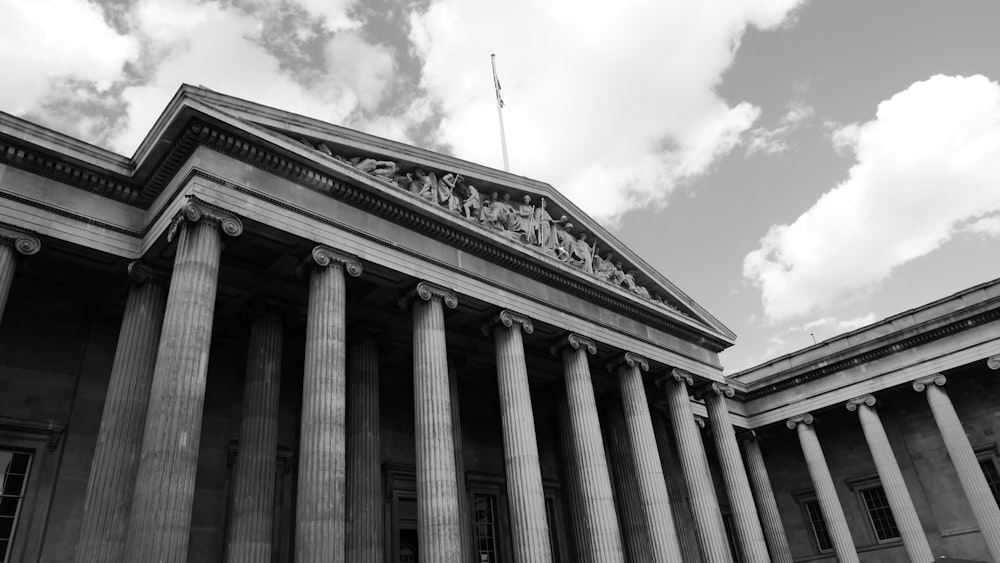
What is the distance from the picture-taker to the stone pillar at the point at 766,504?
92.3 ft

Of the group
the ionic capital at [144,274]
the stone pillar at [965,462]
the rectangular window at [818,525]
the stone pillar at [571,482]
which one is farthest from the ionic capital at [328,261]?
the rectangular window at [818,525]

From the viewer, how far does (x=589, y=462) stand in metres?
19.8

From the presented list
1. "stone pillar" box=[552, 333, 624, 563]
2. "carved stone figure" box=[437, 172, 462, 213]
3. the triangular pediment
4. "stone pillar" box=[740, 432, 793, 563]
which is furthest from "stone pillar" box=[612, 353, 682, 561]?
"stone pillar" box=[740, 432, 793, 563]

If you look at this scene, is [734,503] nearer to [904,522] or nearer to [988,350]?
[904,522]

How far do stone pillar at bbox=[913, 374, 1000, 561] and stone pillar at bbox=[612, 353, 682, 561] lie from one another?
12.4 meters

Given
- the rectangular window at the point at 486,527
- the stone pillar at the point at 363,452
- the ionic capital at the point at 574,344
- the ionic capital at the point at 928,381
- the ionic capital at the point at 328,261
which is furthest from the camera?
the ionic capital at the point at 928,381

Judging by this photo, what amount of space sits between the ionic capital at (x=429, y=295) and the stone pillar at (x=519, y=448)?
197 centimetres

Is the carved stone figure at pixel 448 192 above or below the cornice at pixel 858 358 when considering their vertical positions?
above

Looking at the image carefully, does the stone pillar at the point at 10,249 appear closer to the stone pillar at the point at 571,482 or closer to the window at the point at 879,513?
the stone pillar at the point at 571,482

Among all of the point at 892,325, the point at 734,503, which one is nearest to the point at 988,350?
the point at 892,325

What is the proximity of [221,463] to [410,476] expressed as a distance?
19.0 feet

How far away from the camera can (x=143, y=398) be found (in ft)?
47.1

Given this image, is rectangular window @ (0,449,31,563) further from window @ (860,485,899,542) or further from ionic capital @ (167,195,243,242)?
window @ (860,485,899,542)

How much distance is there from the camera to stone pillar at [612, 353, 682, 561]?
20.6 m
